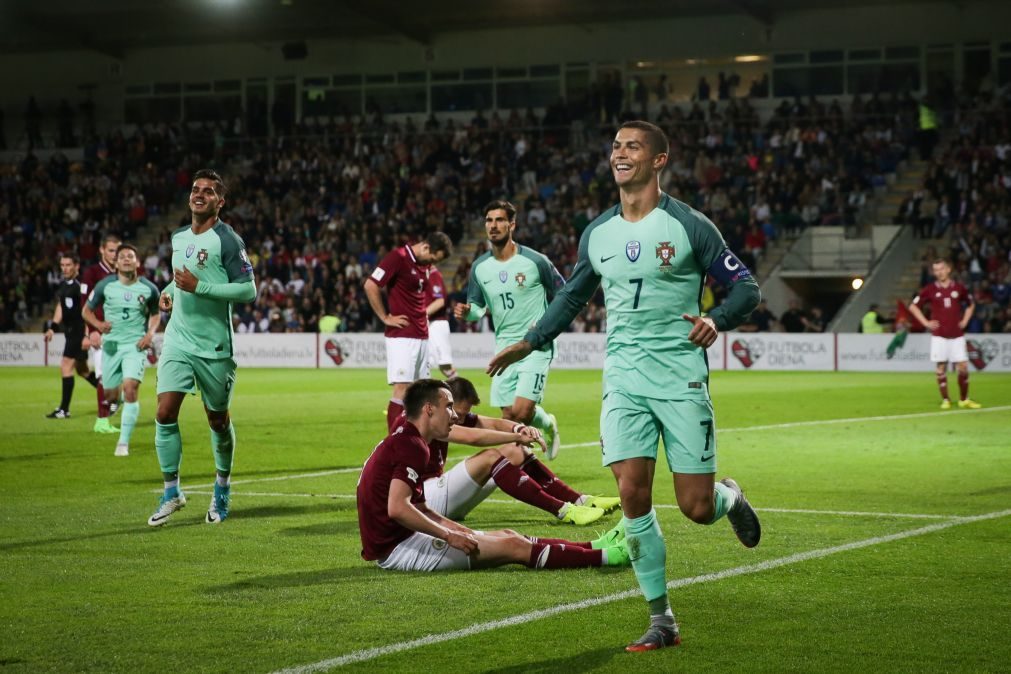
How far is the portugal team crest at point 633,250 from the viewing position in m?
6.42

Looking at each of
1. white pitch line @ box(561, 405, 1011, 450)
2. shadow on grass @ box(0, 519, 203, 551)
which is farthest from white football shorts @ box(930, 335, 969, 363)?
shadow on grass @ box(0, 519, 203, 551)

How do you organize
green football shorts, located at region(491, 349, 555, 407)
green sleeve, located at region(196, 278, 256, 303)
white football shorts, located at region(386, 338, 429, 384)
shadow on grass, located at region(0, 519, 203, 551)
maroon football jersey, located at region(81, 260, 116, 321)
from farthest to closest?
maroon football jersey, located at region(81, 260, 116, 321)
white football shorts, located at region(386, 338, 429, 384)
green football shorts, located at region(491, 349, 555, 407)
green sleeve, located at region(196, 278, 256, 303)
shadow on grass, located at region(0, 519, 203, 551)

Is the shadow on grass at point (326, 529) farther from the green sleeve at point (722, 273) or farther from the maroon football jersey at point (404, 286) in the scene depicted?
the maroon football jersey at point (404, 286)

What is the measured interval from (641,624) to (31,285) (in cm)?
4142

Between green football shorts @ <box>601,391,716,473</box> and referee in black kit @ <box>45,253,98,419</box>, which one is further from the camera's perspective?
referee in black kit @ <box>45,253,98,419</box>

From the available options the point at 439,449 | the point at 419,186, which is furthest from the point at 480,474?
the point at 419,186

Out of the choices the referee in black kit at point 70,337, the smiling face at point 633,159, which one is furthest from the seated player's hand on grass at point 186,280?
the referee in black kit at point 70,337

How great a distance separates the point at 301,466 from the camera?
46.4 ft

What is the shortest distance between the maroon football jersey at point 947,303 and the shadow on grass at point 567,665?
18038 millimetres

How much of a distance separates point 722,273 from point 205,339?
16.3 feet

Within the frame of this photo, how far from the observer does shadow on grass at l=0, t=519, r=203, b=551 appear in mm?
9078

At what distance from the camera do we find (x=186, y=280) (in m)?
9.77

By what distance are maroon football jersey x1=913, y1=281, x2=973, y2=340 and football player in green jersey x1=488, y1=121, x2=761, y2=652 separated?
17.3 meters

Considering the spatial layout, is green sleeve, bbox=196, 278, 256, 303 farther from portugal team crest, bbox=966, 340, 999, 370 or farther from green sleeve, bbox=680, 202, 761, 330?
portugal team crest, bbox=966, 340, 999, 370
